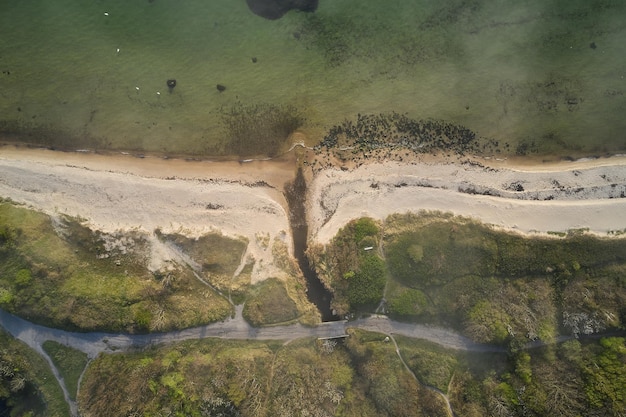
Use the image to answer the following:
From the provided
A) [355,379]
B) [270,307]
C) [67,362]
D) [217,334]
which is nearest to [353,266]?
[270,307]

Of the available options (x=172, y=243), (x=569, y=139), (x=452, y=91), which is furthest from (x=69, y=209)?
(x=569, y=139)

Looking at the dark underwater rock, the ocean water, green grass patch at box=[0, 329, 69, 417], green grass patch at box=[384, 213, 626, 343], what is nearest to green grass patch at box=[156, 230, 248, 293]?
the ocean water

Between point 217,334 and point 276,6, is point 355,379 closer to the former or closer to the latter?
point 217,334

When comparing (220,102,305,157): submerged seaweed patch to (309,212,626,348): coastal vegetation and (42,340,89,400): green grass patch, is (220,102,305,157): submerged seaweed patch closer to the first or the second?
(309,212,626,348): coastal vegetation

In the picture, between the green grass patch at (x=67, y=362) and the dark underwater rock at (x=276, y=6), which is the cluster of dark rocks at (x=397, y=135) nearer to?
the dark underwater rock at (x=276, y=6)

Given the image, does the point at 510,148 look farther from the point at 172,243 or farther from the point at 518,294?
the point at 172,243
